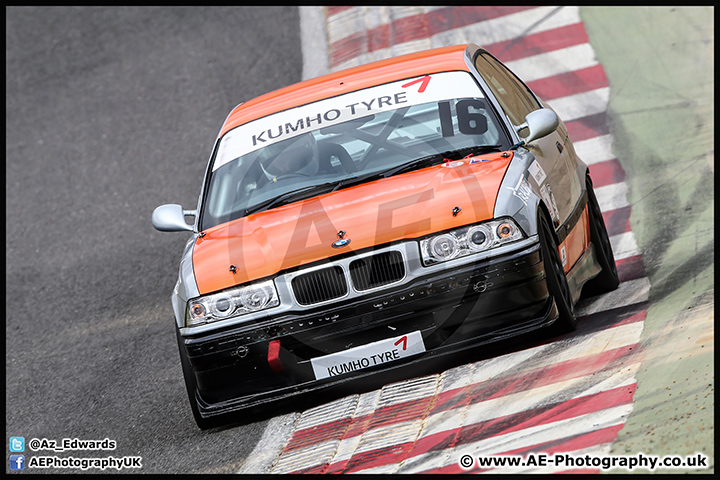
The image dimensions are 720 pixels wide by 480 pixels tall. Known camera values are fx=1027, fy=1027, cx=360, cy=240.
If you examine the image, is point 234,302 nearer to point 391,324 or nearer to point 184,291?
point 184,291

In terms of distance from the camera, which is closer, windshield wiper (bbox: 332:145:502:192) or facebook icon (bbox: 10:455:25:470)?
windshield wiper (bbox: 332:145:502:192)

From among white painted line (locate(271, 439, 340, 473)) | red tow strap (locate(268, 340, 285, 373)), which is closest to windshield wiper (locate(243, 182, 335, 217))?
red tow strap (locate(268, 340, 285, 373))

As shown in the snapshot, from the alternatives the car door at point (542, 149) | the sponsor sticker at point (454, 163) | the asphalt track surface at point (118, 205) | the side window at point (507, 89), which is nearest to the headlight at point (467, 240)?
the car door at point (542, 149)

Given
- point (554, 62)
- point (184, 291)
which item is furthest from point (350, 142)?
point (554, 62)

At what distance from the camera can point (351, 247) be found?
214 inches

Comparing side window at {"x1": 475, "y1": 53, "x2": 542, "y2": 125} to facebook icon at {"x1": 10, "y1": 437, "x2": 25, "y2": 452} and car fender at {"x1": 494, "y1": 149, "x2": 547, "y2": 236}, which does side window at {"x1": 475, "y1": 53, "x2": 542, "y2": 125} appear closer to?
car fender at {"x1": 494, "y1": 149, "x2": 547, "y2": 236}

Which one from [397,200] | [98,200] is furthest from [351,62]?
[397,200]

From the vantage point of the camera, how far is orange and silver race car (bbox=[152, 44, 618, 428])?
17.8ft

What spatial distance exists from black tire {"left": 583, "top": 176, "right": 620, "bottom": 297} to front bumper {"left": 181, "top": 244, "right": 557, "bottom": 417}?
67.7 inches

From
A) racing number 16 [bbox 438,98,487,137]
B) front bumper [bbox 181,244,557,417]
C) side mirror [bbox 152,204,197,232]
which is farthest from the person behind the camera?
side mirror [bbox 152,204,197,232]

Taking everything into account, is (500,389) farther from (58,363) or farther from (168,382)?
(58,363)

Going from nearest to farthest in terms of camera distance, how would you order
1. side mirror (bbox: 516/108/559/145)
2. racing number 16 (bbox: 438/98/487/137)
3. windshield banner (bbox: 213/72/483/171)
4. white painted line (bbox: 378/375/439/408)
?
white painted line (bbox: 378/375/439/408) → side mirror (bbox: 516/108/559/145) → racing number 16 (bbox: 438/98/487/137) → windshield banner (bbox: 213/72/483/171)
